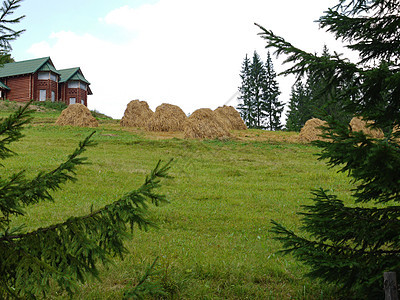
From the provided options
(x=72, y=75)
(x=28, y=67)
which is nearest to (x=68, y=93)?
(x=72, y=75)

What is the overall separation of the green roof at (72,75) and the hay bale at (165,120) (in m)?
22.9

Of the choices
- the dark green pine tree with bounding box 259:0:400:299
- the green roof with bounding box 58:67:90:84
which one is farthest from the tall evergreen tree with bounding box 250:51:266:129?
the dark green pine tree with bounding box 259:0:400:299

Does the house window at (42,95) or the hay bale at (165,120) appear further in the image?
the house window at (42,95)

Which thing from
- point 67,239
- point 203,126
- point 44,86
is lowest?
point 67,239

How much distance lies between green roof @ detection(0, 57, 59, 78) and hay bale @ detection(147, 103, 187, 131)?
74.9 feet

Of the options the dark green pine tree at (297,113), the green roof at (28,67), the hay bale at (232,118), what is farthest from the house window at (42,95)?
the dark green pine tree at (297,113)

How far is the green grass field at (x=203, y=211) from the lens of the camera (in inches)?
163

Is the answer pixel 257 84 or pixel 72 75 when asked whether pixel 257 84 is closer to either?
pixel 257 84

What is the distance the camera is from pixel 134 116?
3170 cm

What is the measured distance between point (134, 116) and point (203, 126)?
965 centimetres

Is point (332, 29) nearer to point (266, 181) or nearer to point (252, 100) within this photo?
point (266, 181)

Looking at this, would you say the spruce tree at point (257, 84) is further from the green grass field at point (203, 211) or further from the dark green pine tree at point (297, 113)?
the green grass field at point (203, 211)

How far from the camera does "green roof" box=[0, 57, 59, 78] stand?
42.2 metres

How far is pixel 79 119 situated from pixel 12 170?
18.3 meters
